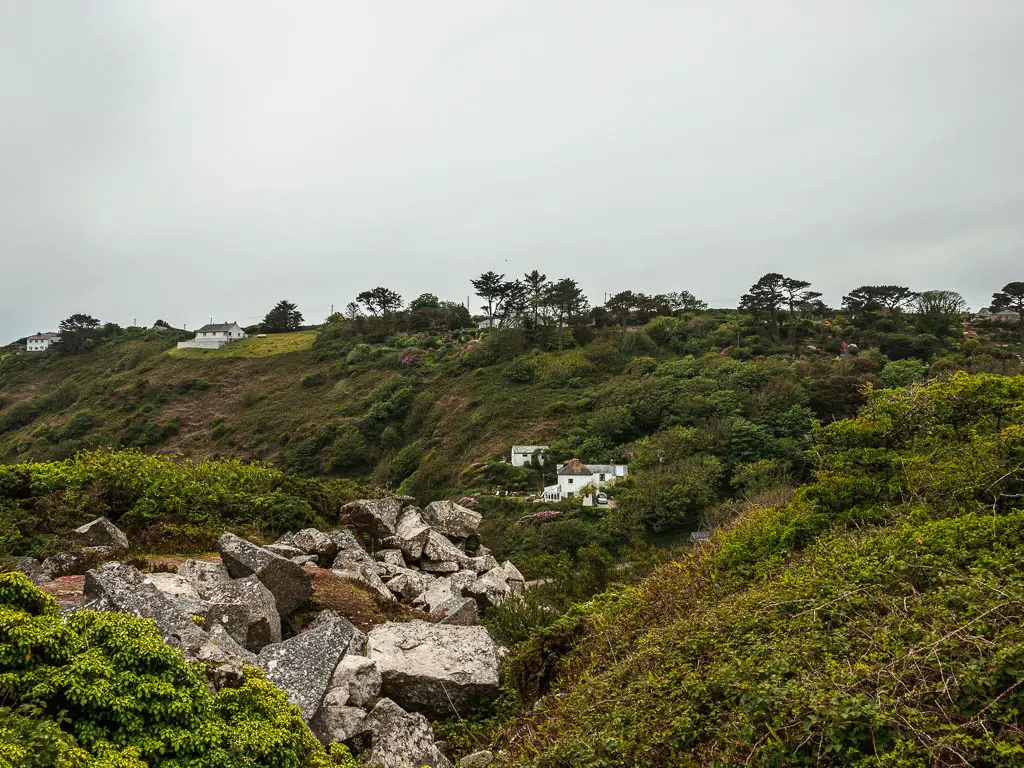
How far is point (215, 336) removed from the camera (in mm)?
80625

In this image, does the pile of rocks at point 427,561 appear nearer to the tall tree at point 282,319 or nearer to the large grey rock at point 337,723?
the large grey rock at point 337,723

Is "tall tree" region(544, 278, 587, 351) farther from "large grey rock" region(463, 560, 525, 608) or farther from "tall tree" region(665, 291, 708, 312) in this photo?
"large grey rock" region(463, 560, 525, 608)

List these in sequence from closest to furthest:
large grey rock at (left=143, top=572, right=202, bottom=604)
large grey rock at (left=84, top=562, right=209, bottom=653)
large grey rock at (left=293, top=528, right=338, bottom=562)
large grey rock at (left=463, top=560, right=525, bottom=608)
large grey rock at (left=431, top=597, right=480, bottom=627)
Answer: large grey rock at (left=84, top=562, right=209, bottom=653), large grey rock at (left=143, top=572, right=202, bottom=604), large grey rock at (left=431, top=597, right=480, bottom=627), large grey rock at (left=463, top=560, right=525, bottom=608), large grey rock at (left=293, top=528, right=338, bottom=562)

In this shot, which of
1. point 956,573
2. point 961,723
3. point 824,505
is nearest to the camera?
point 961,723

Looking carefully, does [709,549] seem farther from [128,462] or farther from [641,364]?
[641,364]

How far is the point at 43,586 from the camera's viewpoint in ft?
23.4

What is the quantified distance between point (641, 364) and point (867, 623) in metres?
51.0

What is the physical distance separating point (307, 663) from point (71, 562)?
486 centimetres

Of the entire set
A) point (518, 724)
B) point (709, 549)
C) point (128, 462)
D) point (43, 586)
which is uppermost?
point (128, 462)

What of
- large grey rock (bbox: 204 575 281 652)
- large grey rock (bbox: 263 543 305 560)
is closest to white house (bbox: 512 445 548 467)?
large grey rock (bbox: 263 543 305 560)

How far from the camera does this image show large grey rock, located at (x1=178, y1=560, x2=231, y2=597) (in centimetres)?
692

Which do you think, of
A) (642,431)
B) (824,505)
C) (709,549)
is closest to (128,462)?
(709,549)

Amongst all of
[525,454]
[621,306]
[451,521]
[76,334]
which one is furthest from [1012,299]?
[76,334]

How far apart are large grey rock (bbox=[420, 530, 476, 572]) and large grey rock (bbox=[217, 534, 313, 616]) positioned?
Answer: 474 centimetres
